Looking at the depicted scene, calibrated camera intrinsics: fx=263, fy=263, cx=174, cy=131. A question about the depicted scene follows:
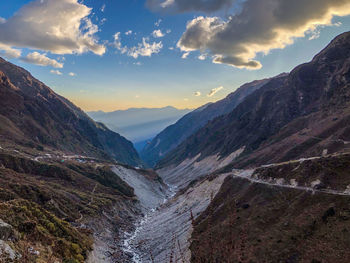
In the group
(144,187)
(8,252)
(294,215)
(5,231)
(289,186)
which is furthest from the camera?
(144,187)

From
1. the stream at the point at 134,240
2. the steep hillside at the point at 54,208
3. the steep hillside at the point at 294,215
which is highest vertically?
the steep hillside at the point at 54,208

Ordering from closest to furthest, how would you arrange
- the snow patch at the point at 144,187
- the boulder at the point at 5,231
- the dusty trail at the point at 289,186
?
1. the boulder at the point at 5,231
2. the dusty trail at the point at 289,186
3. the snow patch at the point at 144,187

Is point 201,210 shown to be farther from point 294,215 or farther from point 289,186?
point 294,215

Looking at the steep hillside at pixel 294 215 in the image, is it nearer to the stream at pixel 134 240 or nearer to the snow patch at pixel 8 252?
the stream at pixel 134 240

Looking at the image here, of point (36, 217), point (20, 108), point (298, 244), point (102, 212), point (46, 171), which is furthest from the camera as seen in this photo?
point (20, 108)

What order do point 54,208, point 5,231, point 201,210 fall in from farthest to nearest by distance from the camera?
point 201,210
point 54,208
point 5,231

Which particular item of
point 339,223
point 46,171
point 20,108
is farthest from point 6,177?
point 20,108

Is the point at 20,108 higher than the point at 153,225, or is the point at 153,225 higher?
the point at 20,108

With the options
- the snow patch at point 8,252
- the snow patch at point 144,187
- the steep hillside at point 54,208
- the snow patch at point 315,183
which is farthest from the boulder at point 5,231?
the snow patch at point 144,187

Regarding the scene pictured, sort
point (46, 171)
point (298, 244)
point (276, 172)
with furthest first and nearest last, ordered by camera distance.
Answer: point (46, 171) → point (276, 172) → point (298, 244)

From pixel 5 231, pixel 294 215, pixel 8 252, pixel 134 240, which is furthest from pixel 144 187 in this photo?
pixel 8 252

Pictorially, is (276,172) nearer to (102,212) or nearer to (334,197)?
(334,197)
